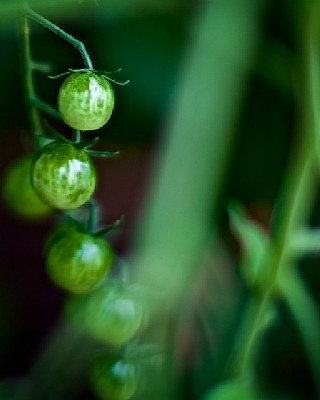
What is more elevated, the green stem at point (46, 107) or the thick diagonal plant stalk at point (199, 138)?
Result: the green stem at point (46, 107)

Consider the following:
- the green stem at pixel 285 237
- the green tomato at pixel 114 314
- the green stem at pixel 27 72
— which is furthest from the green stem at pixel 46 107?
the green stem at pixel 285 237

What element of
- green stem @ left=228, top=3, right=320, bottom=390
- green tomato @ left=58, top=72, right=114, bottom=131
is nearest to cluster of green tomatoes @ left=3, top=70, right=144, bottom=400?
green tomato @ left=58, top=72, right=114, bottom=131

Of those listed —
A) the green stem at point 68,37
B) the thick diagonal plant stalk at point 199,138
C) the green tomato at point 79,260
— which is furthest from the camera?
the thick diagonal plant stalk at point 199,138

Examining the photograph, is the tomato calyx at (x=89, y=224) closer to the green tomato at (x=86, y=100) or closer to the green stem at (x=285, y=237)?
the green tomato at (x=86, y=100)

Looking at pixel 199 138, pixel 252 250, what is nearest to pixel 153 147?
pixel 199 138

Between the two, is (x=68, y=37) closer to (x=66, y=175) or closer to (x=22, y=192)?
(x=66, y=175)

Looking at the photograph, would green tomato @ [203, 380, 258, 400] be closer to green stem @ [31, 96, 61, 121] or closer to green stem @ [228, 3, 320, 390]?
green stem @ [228, 3, 320, 390]
